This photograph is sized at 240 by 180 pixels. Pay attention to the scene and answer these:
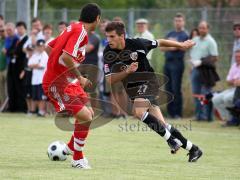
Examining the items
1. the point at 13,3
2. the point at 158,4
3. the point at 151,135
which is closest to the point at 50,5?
the point at 158,4

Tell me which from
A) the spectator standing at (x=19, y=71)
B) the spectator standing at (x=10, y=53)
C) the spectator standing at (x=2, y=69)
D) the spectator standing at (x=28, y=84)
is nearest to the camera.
A: the spectator standing at (x=28, y=84)

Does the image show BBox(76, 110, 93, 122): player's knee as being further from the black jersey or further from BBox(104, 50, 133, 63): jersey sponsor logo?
A: BBox(104, 50, 133, 63): jersey sponsor logo

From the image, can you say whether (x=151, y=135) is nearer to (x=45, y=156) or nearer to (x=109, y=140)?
(x=109, y=140)

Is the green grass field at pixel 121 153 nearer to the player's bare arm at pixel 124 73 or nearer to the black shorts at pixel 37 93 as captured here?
the player's bare arm at pixel 124 73

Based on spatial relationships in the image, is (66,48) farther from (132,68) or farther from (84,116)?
(132,68)

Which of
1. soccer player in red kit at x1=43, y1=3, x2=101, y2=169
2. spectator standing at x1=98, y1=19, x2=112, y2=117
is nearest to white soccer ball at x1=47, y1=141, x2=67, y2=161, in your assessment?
soccer player in red kit at x1=43, y1=3, x2=101, y2=169

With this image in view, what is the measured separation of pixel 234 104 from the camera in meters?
16.0

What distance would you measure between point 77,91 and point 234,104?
6.72 metres

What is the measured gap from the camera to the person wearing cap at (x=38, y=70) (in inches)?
736

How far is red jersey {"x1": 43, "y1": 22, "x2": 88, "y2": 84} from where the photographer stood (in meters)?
9.62

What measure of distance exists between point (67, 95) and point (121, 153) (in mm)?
1941

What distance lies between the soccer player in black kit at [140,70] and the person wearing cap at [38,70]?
793 centimetres

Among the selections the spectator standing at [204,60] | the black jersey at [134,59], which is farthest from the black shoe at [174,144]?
the spectator standing at [204,60]

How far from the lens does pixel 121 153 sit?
11531 mm
